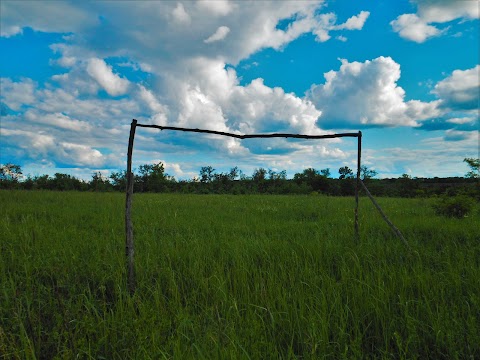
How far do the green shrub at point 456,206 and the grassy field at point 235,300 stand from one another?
2.87 metres

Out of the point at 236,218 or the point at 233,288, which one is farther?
the point at 236,218

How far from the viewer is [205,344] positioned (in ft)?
8.07

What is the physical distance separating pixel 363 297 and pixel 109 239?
16.0 feet

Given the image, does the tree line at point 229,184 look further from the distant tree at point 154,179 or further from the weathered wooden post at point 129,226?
the weathered wooden post at point 129,226

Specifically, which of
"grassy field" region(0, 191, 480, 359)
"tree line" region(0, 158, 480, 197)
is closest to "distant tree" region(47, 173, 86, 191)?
"tree line" region(0, 158, 480, 197)

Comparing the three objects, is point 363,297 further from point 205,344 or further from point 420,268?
point 205,344

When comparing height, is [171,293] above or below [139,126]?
below

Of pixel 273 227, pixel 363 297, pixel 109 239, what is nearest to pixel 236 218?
pixel 273 227

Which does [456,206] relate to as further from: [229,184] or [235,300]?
[229,184]

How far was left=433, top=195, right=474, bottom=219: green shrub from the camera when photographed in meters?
8.70

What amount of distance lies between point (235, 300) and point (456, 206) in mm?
8798

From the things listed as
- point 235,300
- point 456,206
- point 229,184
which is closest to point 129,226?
point 235,300

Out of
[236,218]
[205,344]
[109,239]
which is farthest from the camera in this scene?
[236,218]

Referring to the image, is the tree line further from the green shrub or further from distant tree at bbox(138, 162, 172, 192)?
the green shrub
